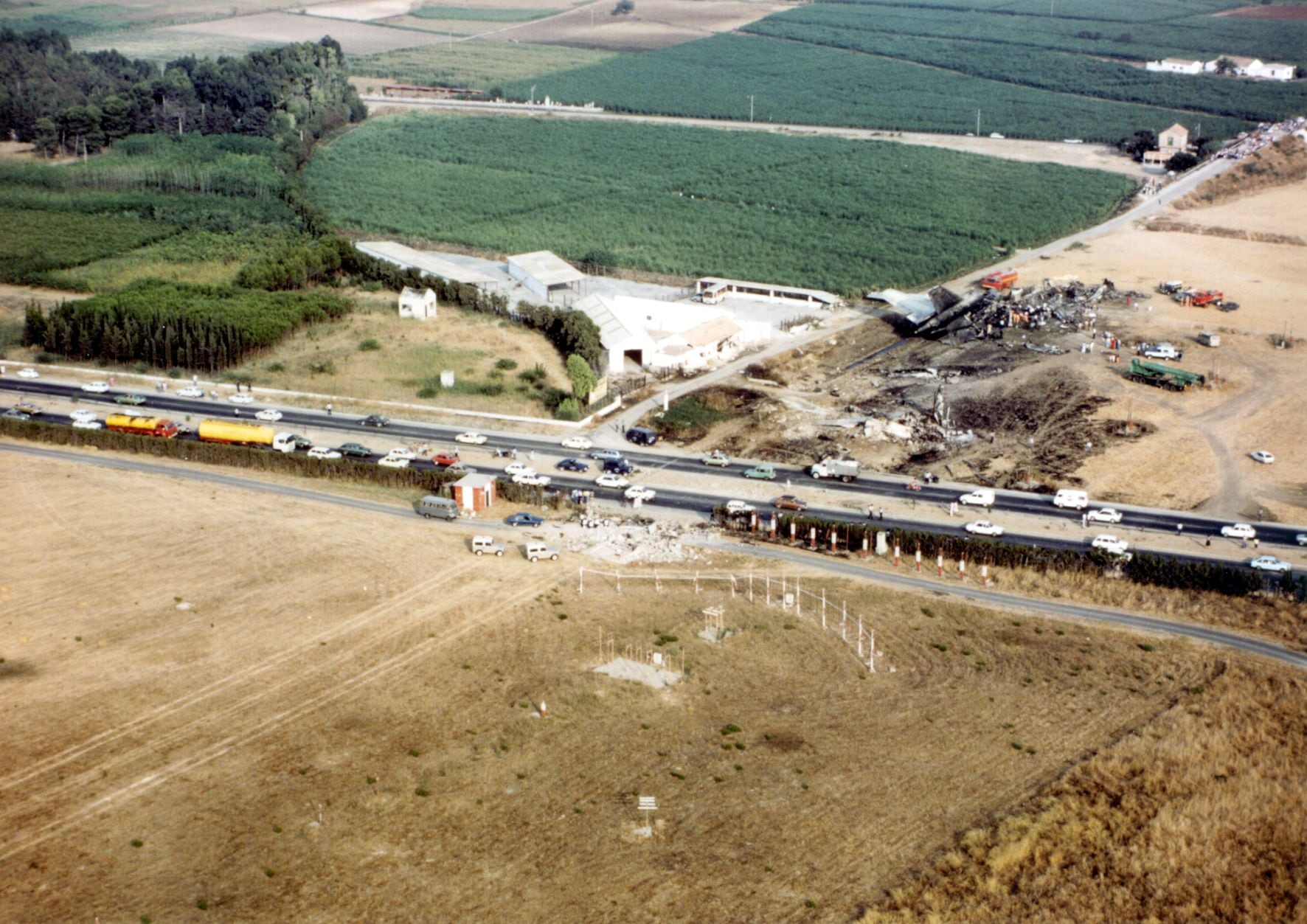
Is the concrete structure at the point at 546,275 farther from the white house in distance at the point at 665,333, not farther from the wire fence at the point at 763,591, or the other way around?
the wire fence at the point at 763,591

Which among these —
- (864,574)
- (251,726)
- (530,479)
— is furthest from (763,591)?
(251,726)

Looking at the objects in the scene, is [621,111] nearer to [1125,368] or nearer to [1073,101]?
[1073,101]

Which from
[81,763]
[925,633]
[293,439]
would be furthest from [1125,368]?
[81,763]

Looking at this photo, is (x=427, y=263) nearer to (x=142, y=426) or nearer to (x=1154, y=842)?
(x=142, y=426)

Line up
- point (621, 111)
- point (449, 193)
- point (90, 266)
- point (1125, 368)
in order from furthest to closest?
1. point (621, 111)
2. point (449, 193)
3. point (90, 266)
4. point (1125, 368)

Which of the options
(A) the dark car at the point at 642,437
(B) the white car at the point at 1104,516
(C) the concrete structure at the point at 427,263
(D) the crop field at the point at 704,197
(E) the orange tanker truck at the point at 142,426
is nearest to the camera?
(B) the white car at the point at 1104,516

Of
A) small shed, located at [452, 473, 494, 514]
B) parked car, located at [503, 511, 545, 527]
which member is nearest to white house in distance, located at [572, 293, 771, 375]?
small shed, located at [452, 473, 494, 514]

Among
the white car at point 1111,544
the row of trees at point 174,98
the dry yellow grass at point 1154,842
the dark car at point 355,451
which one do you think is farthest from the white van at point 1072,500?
the row of trees at point 174,98

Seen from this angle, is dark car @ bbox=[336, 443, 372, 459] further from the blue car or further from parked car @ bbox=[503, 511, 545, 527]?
the blue car
